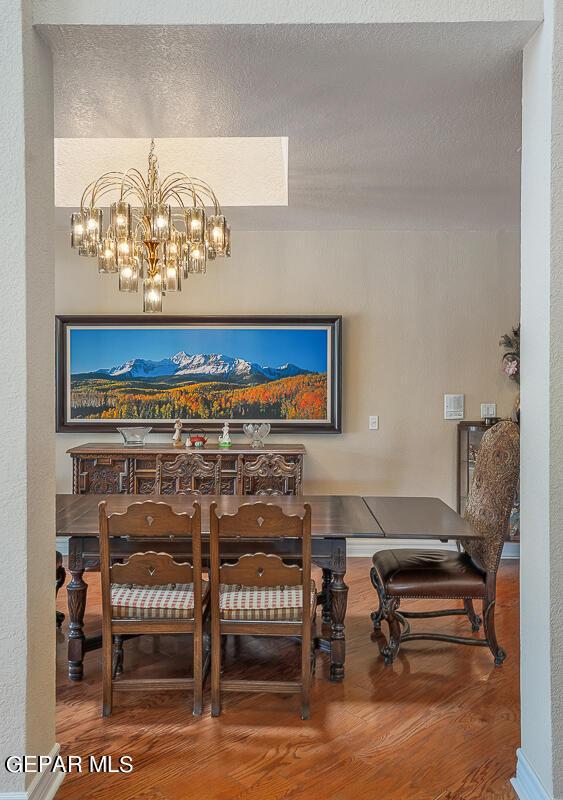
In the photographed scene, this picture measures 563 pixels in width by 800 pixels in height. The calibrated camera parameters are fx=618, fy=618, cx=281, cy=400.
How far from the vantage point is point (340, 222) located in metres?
4.91

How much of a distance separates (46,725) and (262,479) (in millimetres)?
2654

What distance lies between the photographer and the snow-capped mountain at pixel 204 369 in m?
5.13

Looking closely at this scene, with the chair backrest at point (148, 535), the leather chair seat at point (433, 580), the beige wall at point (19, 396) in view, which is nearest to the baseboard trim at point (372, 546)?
the leather chair seat at point (433, 580)

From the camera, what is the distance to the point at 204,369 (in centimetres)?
516

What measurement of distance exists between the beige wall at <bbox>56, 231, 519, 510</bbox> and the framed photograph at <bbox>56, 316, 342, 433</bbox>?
0.49 feet

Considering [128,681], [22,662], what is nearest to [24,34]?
[22,662]

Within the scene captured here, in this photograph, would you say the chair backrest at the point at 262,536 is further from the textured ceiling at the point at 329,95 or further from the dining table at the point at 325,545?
the textured ceiling at the point at 329,95

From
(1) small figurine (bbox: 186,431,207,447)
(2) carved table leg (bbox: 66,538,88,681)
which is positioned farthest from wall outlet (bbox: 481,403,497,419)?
(2) carved table leg (bbox: 66,538,88,681)

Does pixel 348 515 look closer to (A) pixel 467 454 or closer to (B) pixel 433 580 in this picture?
(B) pixel 433 580

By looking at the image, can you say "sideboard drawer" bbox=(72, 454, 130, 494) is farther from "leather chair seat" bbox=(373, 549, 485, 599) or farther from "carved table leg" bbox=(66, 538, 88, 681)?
"leather chair seat" bbox=(373, 549, 485, 599)

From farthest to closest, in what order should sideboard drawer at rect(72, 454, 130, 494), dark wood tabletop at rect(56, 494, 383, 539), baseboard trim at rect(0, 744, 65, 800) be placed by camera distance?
sideboard drawer at rect(72, 454, 130, 494)
dark wood tabletop at rect(56, 494, 383, 539)
baseboard trim at rect(0, 744, 65, 800)

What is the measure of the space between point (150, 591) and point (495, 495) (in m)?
1.77

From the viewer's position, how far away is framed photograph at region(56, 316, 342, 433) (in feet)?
16.8

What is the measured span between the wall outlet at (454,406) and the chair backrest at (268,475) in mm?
1370
